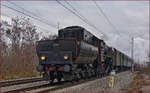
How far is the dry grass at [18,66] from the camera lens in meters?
22.4

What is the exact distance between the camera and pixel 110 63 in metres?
28.5

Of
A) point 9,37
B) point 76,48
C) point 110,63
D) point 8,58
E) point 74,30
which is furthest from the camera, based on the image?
point 9,37

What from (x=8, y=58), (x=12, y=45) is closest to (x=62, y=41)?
(x=8, y=58)

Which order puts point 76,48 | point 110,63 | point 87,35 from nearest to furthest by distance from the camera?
point 76,48 → point 87,35 → point 110,63

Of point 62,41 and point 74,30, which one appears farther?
point 74,30

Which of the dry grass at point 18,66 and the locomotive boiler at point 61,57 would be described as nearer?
the locomotive boiler at point 61,57

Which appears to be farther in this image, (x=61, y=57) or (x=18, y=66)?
(x=18, y=66)

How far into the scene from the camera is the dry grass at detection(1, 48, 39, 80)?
22.4 metres

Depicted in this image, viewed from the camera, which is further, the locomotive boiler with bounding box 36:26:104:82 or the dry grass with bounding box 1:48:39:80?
the dry grass with bounding box 1:48:39:80

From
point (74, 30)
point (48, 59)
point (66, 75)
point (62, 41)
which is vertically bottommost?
point (66, 75)

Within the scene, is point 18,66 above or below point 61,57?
below

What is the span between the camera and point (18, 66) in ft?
79.8

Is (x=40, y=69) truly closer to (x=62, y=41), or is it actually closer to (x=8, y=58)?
(x=62, y=41)

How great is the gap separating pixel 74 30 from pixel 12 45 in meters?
16.3
